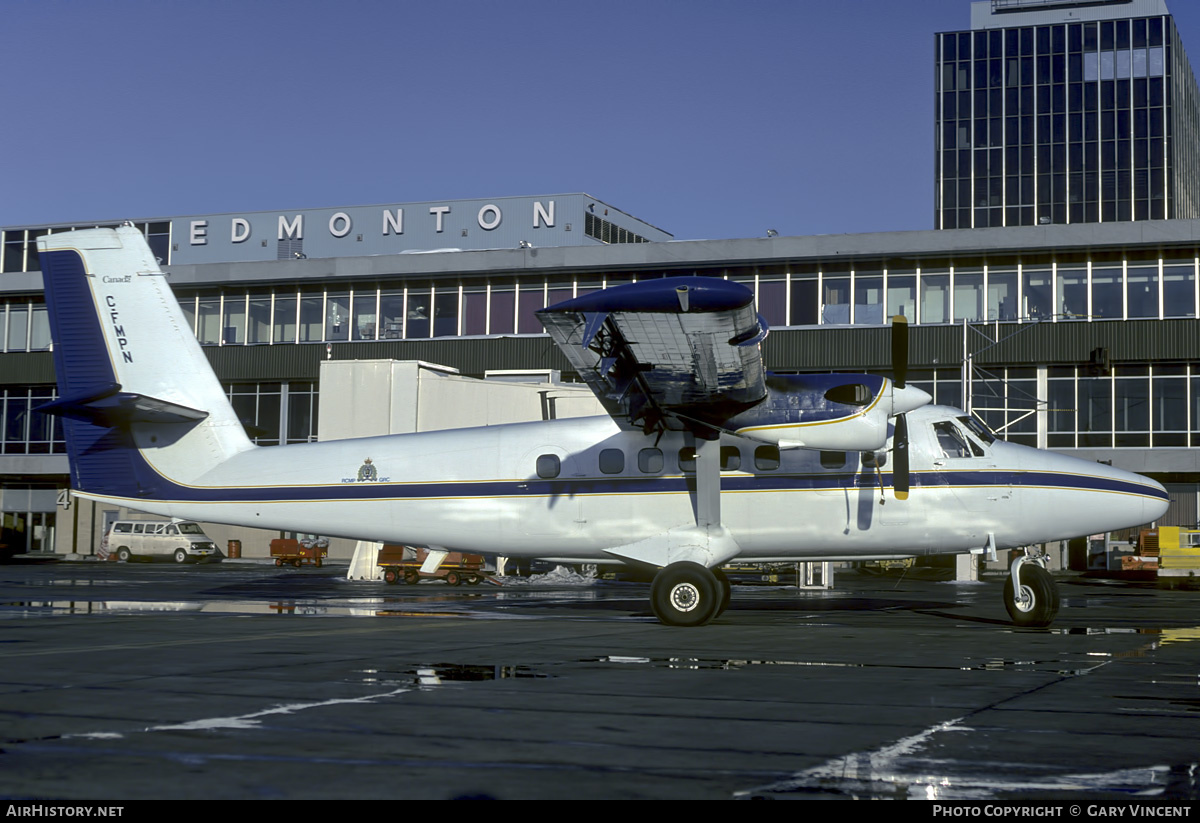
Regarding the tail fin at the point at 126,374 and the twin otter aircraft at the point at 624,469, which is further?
the tail fin at the point at 126,374

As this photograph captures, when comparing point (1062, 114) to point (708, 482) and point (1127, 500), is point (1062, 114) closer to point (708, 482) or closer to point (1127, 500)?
point (1127, 500)

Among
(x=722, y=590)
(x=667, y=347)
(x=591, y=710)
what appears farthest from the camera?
(x=722, y=590)

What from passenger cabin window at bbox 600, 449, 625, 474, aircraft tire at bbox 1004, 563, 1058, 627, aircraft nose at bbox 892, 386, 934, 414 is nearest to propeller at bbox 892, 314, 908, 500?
aircraft nose at bbox 892, 386, 934, 414

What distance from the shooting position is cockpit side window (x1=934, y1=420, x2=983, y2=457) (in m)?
18.5

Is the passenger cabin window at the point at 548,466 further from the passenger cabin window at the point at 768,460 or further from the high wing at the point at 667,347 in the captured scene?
the passenger cabin window at the point at 768,460

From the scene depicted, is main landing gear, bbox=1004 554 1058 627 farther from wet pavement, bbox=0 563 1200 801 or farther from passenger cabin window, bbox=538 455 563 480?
passenger cabin window, bbox=538 455 563 480

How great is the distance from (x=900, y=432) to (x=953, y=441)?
150 cm

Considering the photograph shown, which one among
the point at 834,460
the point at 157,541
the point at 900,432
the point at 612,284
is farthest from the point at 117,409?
the point at 612,284

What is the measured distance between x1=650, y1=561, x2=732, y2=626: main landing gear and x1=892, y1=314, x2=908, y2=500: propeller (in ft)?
11.1

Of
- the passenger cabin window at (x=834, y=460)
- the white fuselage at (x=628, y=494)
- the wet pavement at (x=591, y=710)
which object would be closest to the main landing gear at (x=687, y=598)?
the wet pavement at (x=591, y=710)

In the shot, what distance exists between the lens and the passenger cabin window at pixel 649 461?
735 inches

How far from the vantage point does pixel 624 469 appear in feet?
61.6

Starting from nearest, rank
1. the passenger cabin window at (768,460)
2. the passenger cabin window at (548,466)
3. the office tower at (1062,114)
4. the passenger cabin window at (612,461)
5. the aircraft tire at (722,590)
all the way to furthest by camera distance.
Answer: the aircraft tire at (722,590) → the passenger cabin window at (768,460) → the passenger cabin window at (612,461) → the passenger cabin window at (548,466) → the office tower at (1062,114)

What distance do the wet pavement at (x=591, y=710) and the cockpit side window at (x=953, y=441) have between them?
9.36ft
